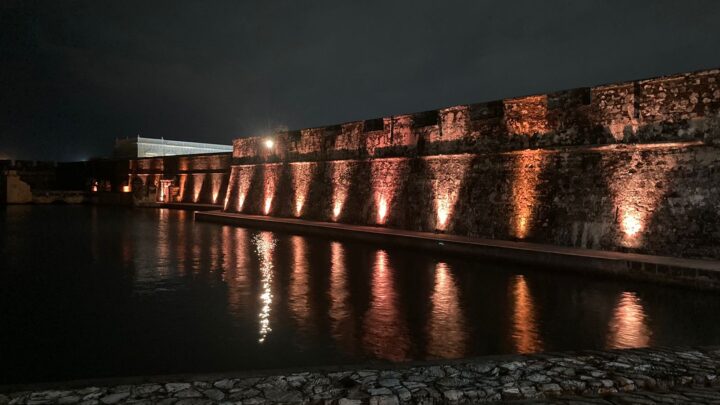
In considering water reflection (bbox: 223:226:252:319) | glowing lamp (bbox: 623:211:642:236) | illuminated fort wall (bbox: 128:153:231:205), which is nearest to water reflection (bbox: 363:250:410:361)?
water reflection (bbox: 223:226:252:319)

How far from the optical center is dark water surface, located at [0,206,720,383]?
469 centimetres

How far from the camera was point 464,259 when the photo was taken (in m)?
10.7

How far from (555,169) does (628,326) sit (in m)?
6.25

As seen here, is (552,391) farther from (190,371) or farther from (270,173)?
(270,173)

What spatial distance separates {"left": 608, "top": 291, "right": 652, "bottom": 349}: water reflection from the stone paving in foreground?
3.35 ft

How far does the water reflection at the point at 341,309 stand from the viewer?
514 cm

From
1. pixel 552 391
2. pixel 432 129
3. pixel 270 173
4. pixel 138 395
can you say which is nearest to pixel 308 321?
pixel 138 395

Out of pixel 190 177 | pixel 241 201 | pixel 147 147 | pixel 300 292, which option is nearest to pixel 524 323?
pixel 300 292

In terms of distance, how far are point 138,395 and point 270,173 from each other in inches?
739

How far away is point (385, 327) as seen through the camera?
5527 millimetres

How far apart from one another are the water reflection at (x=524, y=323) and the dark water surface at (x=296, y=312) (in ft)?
0.09

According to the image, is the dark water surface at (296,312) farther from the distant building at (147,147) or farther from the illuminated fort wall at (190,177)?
the distant building at (147,147)

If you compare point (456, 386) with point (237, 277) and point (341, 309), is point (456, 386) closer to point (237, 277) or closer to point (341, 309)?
point (341, 309)

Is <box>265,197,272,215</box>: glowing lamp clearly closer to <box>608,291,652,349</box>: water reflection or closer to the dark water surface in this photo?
the dark water surface
